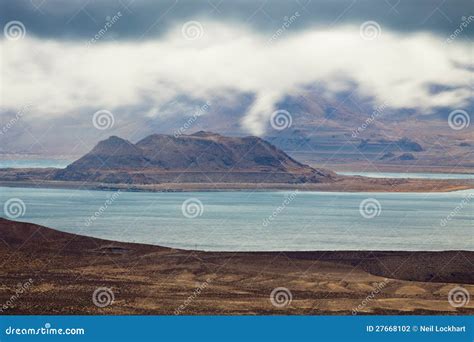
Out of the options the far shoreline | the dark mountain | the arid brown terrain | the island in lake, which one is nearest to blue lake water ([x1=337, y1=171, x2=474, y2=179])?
the far shoreline

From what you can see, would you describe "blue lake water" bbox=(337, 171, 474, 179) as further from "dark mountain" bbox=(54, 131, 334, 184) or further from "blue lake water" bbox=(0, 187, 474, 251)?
"blue lake water" bbox=(0, 187, 474, 251)

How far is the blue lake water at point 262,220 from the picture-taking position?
22422 mm

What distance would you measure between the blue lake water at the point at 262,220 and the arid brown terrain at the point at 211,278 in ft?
6.12

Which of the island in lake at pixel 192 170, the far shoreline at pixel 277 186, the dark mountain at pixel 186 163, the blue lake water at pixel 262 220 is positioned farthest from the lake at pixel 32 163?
the blue lake water at pixel 262 220

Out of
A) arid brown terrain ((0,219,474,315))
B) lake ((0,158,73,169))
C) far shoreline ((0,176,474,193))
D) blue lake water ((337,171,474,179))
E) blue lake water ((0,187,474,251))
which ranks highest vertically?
blue lake water ((337,171,474,179))

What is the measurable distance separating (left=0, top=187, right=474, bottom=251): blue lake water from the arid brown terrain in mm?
1864

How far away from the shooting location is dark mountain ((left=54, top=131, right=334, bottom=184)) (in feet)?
143

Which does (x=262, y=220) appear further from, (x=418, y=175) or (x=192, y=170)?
(x=418, y=175)

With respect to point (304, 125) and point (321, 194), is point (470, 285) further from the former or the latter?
point (304, 125)

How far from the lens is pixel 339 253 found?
19.4 m

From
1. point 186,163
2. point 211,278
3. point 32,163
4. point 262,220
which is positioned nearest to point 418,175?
point 186,163

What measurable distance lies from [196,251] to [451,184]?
29.6 meters

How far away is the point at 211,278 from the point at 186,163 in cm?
2791
